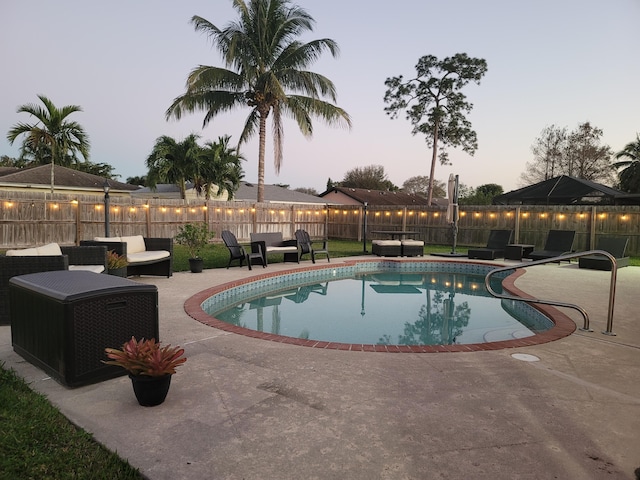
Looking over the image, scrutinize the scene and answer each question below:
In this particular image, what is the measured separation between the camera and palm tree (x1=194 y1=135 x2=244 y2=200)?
25.1 meters

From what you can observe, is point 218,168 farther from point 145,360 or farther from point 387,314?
point 145,360

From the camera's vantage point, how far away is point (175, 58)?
1833 cm

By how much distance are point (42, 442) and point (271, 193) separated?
2902 cm

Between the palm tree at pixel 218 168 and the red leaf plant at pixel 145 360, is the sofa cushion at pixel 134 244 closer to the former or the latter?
the red leaf plant at pixel 145 360

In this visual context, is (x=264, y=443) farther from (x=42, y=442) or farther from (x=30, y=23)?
(x=30, y=23)

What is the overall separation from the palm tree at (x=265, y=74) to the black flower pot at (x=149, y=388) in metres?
14.8

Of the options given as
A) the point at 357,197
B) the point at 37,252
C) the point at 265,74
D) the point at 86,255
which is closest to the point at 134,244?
the point at 86,255

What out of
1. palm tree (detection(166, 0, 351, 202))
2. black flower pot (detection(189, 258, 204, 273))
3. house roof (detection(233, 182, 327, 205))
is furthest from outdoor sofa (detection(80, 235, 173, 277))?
house roof (detection(233, 182, 327, 205))

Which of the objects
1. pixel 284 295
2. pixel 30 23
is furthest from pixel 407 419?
pixel 30 23

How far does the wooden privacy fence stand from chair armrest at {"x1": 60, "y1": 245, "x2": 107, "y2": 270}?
911 centimetres

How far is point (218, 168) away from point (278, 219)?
865 centimetres

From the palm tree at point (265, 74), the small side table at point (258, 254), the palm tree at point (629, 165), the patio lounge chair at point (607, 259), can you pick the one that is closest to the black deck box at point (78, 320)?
the small side table at point (258, 254)

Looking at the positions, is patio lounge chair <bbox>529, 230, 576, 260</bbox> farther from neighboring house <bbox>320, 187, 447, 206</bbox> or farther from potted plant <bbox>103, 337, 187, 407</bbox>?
neighboring house <bbox>320, 187, 447, 206</bbox>

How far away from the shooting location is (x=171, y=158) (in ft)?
80.8
